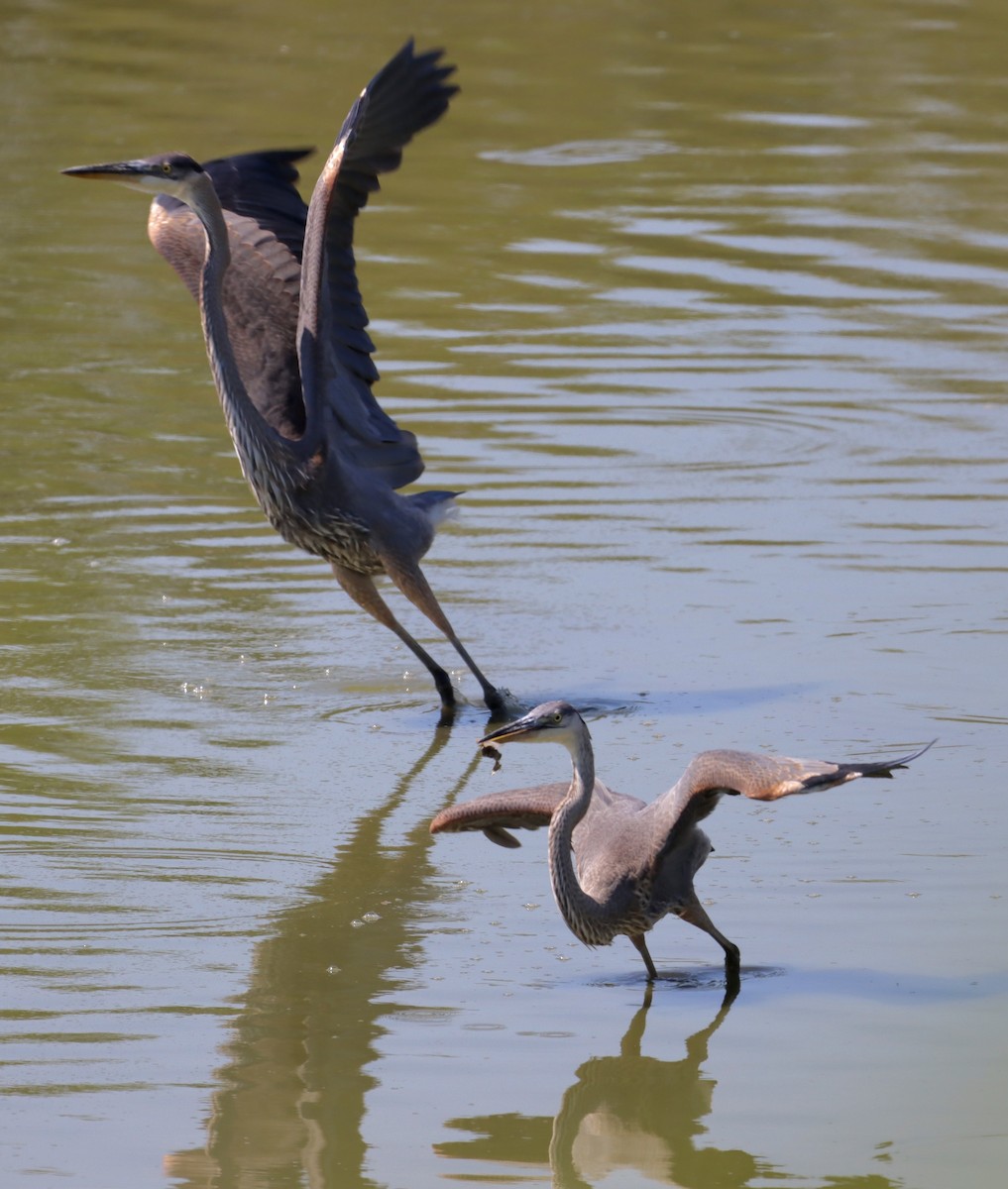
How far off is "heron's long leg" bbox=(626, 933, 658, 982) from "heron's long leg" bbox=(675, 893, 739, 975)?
112 mm

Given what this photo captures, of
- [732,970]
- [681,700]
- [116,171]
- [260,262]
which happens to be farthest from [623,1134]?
[260,262]

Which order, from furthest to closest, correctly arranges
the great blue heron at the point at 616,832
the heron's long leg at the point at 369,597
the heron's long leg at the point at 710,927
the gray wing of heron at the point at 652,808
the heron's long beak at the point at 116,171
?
the heron's long leg at the point at 369,597 < the heron's long beak at the point at 116,171 < the heron's long leg at the point at 710,927 < the great blue heron at the point at 616,832 < the gray wing of heron at the point at 652,808

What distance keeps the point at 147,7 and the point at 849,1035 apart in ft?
54.0

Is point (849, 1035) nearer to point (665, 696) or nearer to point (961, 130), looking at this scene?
point (665, 696)

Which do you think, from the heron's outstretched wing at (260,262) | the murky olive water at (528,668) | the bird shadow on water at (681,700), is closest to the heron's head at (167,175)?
the heron's outstretched wing at (260,262)

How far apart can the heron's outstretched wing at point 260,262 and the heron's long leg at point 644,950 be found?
2997 mm

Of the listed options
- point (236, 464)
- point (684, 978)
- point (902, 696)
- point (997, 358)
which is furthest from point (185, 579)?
point (997, 358)

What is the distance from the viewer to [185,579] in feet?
28.5

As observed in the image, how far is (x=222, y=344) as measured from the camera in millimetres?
7559

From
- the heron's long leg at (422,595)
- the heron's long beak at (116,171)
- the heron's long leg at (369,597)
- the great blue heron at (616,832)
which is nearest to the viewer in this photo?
the great blue heron at (616,832)

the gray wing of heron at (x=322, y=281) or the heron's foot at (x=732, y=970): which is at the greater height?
the gray wing of heron at (x=322, y=281)

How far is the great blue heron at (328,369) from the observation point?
293 inches

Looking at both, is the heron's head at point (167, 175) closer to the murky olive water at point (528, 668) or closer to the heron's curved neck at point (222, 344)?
the heron's curved neck at point (222, 344)

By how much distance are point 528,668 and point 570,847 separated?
264cm
